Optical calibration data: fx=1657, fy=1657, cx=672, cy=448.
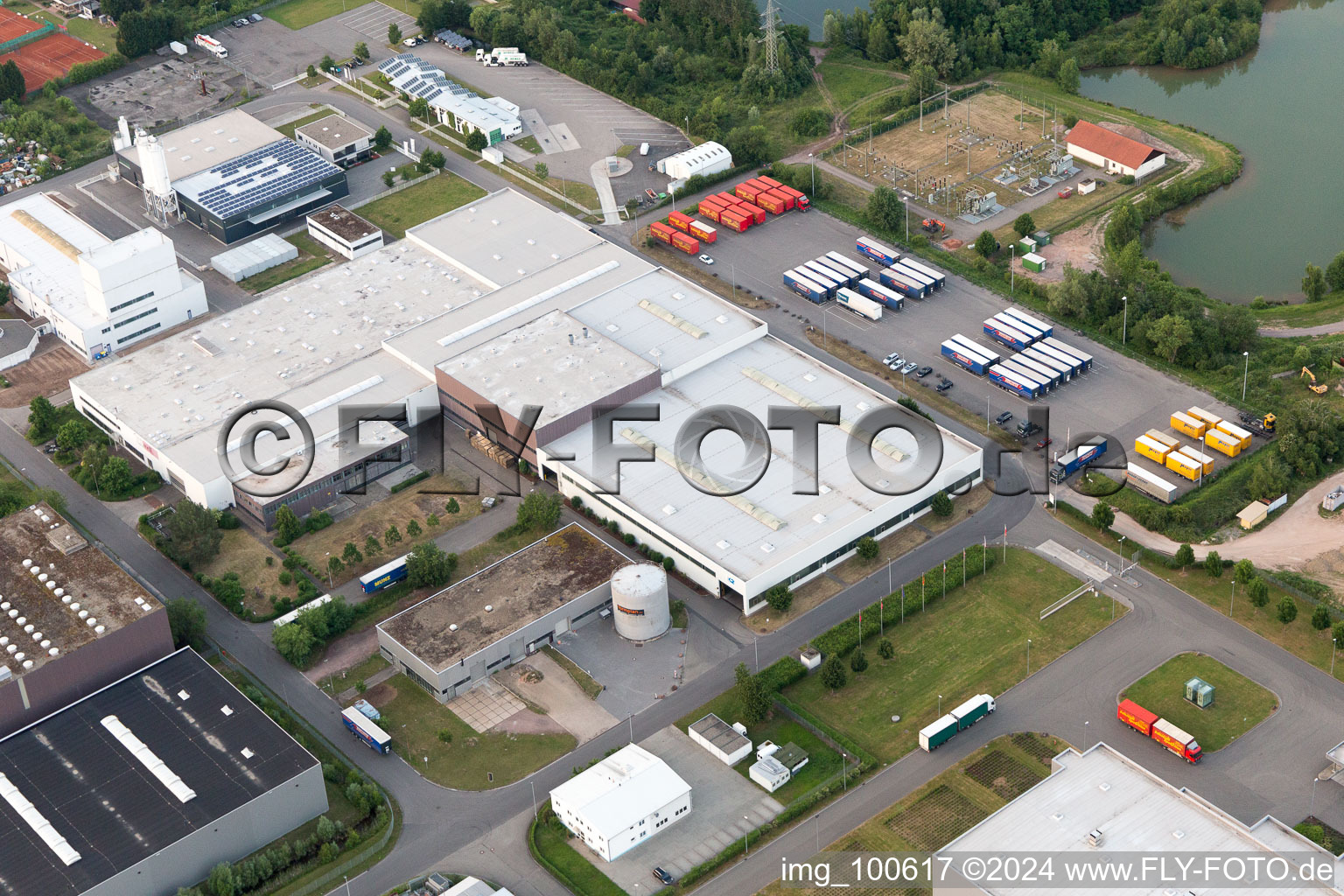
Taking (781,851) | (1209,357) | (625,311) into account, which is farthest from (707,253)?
(781,851)

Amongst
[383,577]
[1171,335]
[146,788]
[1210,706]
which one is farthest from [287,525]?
[1171,335]

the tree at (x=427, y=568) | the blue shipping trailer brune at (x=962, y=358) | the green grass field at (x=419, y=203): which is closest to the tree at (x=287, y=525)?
the tree at (x=427, y=568)

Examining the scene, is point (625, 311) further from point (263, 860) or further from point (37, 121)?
point (37, 121)

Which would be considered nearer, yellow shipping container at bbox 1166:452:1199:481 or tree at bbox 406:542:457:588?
tree at bbox 406:542:457:588

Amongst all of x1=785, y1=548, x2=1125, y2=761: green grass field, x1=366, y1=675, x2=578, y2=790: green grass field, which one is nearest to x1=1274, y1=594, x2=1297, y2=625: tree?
x1=785, y1=548, x2=1125, y2=761: green grass field

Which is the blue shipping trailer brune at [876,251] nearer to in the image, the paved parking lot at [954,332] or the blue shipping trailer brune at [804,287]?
the paved parking lot at [954,332]

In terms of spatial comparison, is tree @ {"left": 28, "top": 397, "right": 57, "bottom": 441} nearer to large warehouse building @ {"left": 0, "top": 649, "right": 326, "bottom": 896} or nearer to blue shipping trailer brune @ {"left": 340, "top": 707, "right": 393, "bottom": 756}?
large warehouse building @ {"left": 0, "top": 649, "right": 326, "bottom": 896}

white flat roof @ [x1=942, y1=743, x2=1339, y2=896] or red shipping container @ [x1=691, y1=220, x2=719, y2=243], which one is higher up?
red shipping container @ [x1=691, y1=220, x2=719, y2=243]
